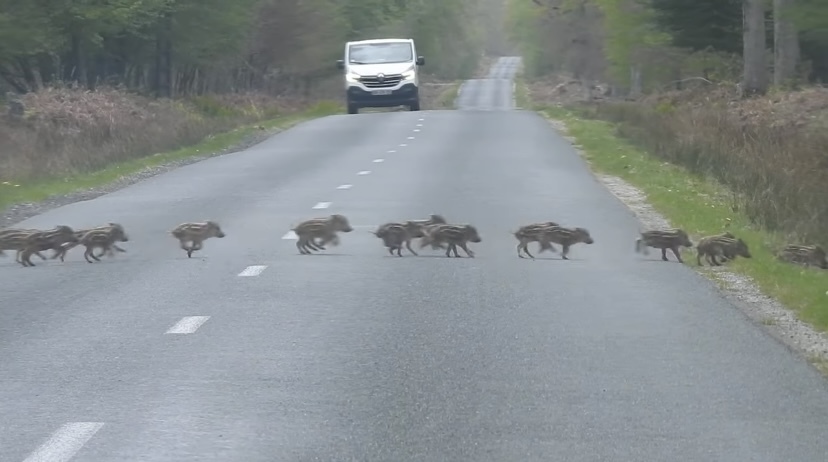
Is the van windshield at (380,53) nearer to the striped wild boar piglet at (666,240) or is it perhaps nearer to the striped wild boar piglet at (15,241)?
the striped wild boar piglet at (15,241)

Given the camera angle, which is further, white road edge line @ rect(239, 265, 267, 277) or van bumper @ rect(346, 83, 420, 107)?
van bumper @ rect(346, 83, 420, 107)

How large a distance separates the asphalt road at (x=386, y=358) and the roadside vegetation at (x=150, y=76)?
963cm

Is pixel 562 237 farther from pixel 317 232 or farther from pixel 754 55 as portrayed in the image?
pixel 754 55

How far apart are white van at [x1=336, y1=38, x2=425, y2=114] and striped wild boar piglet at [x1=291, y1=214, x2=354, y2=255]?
38.7 metres

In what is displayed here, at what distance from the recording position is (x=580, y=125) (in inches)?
1705

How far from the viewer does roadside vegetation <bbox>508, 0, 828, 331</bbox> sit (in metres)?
18.1

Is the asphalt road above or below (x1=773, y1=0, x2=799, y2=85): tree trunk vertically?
below

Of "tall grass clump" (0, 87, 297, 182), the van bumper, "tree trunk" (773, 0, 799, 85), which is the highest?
"tree trunk" (773, 0, 799, 85)

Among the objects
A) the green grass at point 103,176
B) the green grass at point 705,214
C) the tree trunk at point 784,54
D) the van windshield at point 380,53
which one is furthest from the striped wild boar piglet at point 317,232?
the van windshield at point 380,53

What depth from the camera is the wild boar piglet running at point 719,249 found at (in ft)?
49.9

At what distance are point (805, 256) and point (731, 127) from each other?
16257 mm

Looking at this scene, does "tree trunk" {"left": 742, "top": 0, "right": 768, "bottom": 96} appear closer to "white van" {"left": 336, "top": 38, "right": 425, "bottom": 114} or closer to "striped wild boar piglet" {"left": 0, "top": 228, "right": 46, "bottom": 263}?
"white van" {"left": 336, "top": 38, "right": 425, "bottom": 114}

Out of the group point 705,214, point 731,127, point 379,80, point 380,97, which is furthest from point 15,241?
point 380,97

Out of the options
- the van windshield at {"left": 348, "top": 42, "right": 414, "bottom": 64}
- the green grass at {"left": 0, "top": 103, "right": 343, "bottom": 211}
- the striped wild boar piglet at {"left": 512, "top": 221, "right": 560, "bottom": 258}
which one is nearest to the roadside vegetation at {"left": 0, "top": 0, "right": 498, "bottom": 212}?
the green grass at {"left": 0, "top": 103, "right": 343, "bottom": 211}
